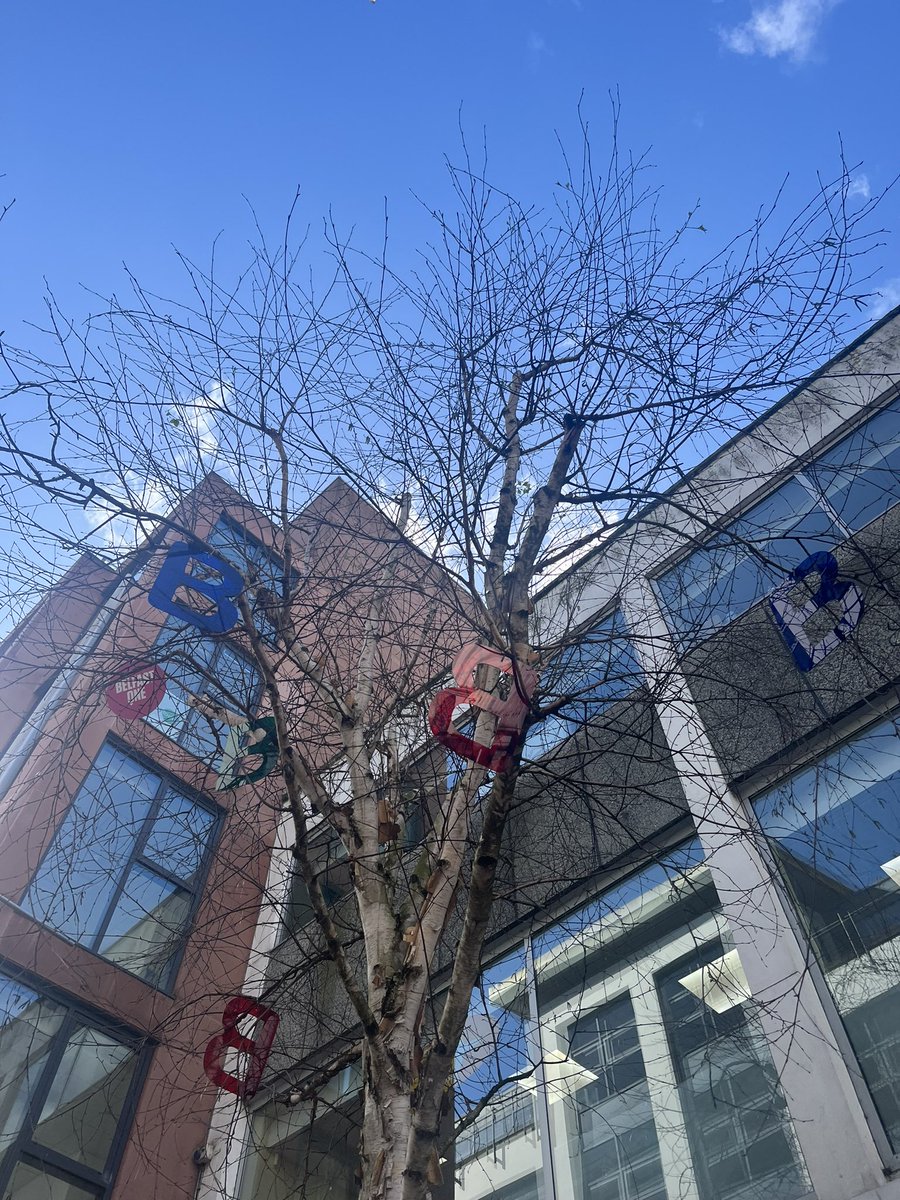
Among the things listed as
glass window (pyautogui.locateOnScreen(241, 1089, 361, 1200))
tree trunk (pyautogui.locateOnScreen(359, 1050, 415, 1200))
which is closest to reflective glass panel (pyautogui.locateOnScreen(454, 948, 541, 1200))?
glass window (pyautogui.locateOnScreen(241, 1089, 361, 1200))

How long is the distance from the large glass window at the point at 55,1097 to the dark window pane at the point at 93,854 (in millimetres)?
624

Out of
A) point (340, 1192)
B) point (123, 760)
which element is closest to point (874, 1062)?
point (340, 1192)

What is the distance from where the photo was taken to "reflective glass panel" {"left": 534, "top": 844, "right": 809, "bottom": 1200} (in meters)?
4.74

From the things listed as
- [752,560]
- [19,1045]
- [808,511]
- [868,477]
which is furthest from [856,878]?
[19,1045]

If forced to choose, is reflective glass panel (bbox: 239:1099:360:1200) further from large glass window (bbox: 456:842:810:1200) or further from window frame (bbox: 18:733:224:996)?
large glass window (bbox: 456:842:810:1200)

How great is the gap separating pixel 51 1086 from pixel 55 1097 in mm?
87

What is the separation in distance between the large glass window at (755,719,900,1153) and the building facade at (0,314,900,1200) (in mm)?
16

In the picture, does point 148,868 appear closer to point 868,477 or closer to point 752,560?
point 752,560

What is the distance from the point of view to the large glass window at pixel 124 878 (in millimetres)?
8062

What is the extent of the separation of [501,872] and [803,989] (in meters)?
2.60

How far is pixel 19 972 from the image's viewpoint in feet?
24.8

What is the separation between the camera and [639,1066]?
5355 millimetres

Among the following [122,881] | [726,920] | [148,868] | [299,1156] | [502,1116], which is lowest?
[502,1116]

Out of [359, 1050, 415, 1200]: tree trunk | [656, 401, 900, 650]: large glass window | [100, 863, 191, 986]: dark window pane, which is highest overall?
[656, 401, 900, 650]: large glass window
